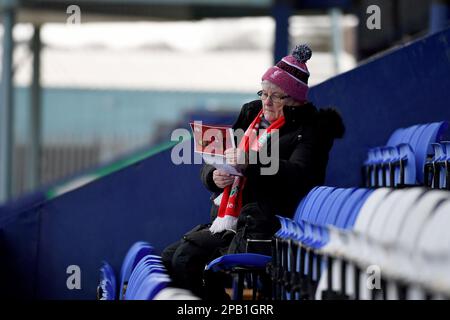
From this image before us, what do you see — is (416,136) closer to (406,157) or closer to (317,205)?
(406,157)

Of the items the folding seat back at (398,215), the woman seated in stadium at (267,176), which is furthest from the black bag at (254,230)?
the folding seat back at (398,215)

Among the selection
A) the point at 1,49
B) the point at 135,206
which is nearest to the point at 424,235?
the point at 135,206

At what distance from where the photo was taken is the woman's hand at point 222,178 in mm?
4574

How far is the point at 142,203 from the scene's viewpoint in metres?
6.43

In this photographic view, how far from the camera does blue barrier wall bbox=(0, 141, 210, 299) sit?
20.9ft

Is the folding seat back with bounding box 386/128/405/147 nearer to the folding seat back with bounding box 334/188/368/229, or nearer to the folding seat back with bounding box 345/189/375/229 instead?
the folding seat back with bounding box 334/188/368/229

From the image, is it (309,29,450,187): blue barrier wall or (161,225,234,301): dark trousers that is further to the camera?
(309,29,450,187): blue barrier wall

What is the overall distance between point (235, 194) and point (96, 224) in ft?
6.69

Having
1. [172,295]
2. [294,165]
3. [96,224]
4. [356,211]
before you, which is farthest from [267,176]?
[96,224]

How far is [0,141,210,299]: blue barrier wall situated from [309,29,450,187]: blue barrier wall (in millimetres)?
898

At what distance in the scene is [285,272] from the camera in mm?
3545


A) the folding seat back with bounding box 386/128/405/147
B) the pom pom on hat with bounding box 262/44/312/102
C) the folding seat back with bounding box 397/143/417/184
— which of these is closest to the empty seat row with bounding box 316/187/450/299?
the pom pom on hat with bounding box 262/44/312/102

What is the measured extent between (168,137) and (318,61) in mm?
11461
